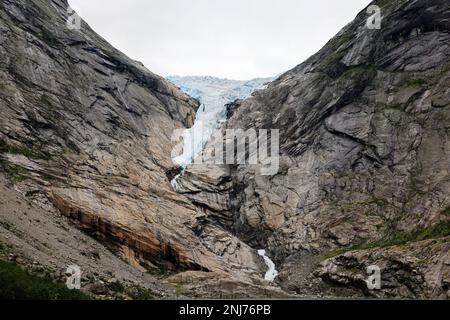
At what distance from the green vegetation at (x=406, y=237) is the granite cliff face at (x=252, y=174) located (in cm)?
36

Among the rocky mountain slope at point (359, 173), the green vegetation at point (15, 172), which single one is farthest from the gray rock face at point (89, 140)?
the rocky mountain slope at point (359, 173)

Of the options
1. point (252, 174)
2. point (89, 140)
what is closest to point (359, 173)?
point (252, 174)

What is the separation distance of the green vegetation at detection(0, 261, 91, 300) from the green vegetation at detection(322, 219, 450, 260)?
30366mm

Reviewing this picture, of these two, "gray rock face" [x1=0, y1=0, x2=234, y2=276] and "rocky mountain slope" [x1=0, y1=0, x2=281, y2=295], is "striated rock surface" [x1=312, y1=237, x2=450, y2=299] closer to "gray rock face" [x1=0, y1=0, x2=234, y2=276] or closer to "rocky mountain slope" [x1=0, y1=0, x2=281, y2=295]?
"rocky mountain slope" [x1=0, y1=0, x2=281, y2=295]

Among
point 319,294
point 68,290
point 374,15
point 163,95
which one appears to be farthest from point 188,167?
point 68,290

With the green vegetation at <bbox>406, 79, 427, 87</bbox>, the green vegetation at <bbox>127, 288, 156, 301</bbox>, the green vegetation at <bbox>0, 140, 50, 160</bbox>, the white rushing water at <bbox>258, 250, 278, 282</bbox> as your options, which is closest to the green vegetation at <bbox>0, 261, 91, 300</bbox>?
the green vegetation at <bbox>127, 288, 156, 301</bbox>

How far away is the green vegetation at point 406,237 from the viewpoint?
41.7 meters

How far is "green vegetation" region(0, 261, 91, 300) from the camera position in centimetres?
2089

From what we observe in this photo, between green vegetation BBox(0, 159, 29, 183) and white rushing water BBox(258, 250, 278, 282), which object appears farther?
white rushing water BBox(258, 250, 278, 282)

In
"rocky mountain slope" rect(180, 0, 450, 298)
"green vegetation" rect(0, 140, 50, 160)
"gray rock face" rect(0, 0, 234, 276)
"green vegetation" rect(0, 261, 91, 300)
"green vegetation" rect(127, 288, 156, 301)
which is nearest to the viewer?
"green vegetation" rect(0, 261, 91, 300)

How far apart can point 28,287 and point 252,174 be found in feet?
151

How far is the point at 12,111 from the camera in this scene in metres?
51.0
